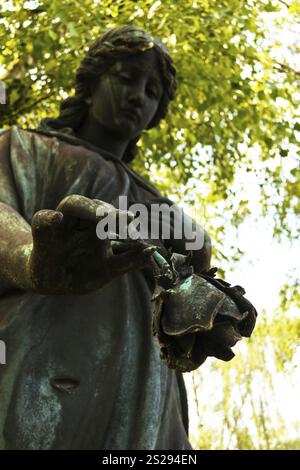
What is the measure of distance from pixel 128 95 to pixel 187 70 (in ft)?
11.2

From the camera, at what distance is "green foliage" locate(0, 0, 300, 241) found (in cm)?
611

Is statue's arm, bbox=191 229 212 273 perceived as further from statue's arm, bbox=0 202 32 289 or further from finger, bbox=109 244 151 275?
finger, bbox=109 244 151 275

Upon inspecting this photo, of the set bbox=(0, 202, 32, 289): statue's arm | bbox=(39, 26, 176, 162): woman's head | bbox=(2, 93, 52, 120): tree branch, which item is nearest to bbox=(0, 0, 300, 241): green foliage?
bbox=(2, 93, 52, 120): tree branch

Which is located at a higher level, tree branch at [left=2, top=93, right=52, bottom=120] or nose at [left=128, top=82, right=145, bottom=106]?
nose at [left=128, top=82, right=145, bottom=106]

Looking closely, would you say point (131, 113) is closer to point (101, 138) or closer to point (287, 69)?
point (101, 138)

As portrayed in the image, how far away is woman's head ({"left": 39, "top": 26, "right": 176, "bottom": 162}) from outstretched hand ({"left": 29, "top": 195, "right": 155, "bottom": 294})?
1130 mm

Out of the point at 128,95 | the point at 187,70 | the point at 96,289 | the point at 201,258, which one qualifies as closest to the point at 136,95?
the point at 128,95

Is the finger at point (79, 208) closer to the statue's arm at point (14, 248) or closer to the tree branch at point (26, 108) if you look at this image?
the statue's arm at point (14, 248)

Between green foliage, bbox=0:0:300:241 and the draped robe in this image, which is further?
green foliage, bbox=0:0:300:241

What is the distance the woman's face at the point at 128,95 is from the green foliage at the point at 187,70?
267 centimetres

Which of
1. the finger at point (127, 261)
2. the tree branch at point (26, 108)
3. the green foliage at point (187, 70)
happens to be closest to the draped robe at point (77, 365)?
the finger at point (127, 261)

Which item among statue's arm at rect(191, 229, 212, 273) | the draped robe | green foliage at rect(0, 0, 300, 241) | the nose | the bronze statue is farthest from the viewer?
green foliage at rect(0, 0, 300, 241)

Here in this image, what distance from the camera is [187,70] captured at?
634 cm
